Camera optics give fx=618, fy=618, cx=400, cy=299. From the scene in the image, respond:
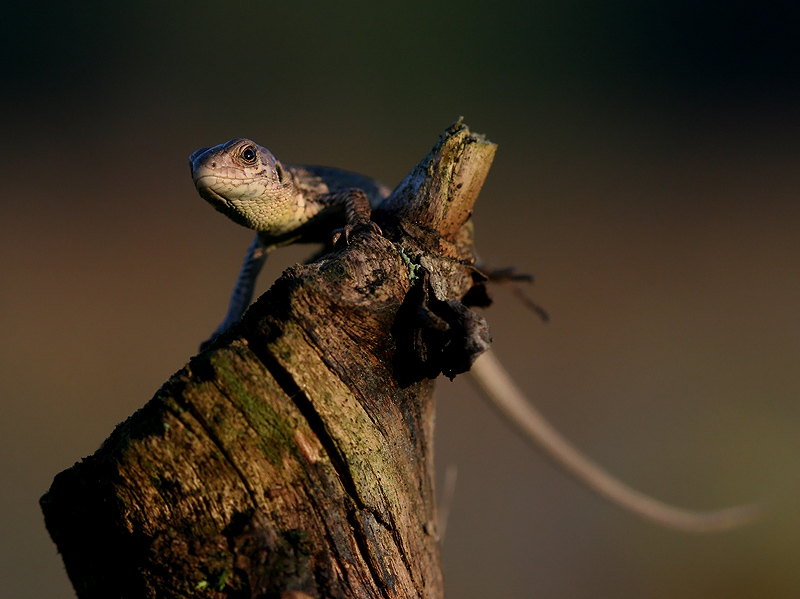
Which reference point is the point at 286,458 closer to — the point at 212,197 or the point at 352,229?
the point at 352,229

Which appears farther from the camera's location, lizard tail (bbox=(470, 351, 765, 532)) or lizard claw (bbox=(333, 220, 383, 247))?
lizard tail (bbox=(470, 351, 765, 532))

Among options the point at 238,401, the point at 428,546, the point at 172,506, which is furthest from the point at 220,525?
the point at 428,546

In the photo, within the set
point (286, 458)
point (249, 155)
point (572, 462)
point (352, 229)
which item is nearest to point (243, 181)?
point (249, 155)

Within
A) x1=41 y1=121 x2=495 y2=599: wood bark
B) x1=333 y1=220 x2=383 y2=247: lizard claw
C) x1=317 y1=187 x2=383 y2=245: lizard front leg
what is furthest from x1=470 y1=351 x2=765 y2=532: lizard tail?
x1=41 y1=121 x2=495 y2=599: wood bark

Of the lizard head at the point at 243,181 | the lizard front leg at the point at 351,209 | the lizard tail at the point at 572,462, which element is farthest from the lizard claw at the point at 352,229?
the lizard tail at the point at 572,462

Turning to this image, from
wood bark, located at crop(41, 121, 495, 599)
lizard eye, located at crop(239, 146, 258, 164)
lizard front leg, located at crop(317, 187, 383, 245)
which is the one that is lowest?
wood bark, located at crop(41, 121, 495, 599)

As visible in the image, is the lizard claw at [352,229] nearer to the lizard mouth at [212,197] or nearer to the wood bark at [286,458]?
the wood bark at [286,458]

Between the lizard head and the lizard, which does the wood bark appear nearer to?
the lizard
